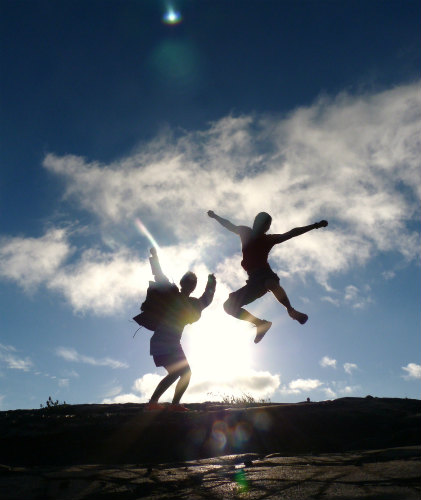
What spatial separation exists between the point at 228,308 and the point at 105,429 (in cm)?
235

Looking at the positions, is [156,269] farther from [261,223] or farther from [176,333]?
[261,223]

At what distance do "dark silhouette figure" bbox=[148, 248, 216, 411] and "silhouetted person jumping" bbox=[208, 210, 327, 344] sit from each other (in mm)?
475

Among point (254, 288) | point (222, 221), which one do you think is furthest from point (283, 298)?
point (222, 221)

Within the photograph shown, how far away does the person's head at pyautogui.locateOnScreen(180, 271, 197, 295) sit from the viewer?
20.5 ft

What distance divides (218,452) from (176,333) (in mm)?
1971

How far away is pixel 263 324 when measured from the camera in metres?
6.55

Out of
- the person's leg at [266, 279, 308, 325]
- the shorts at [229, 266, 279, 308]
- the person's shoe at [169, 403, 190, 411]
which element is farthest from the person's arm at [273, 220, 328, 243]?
the person's shoe at [169, 403, 190, 411]

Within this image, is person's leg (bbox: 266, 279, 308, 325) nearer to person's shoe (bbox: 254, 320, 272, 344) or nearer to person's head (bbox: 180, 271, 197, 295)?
person's shoe (bbox: 254, 320, 272, 344)

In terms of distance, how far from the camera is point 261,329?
653cm

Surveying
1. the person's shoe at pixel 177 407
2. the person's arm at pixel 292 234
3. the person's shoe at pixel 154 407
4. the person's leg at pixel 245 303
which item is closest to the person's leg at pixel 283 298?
the person's leg at pixel 245 303

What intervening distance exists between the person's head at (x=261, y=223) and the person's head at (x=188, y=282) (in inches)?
43.7

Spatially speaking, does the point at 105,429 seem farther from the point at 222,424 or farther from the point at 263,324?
the point at 263,324

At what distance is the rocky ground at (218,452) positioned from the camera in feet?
8.20

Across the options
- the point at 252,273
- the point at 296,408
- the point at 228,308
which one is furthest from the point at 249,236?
the point at 296,408
